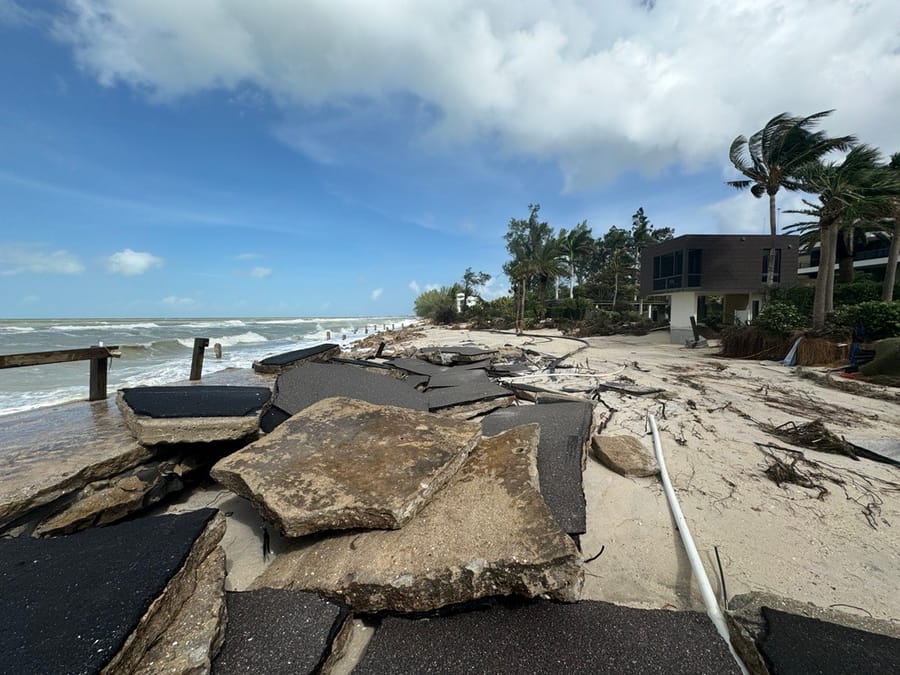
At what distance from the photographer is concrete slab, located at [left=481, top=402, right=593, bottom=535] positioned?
2.44 metres

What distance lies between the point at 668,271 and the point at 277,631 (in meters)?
25.7

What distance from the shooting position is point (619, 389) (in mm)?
6531

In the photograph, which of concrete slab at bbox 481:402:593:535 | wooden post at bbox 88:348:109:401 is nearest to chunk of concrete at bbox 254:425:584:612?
concrete slab at bbox 481:402:593:535

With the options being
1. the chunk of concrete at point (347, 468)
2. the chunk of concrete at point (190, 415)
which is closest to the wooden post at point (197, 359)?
the chunk of concrete at point (190, 415)

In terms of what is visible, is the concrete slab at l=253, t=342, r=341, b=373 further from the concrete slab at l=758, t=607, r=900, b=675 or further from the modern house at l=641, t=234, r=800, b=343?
the modern house at l=641, t=234, r=800, b=343

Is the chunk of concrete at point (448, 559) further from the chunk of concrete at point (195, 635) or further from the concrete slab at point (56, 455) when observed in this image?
the concrete slab at point (56, 455)

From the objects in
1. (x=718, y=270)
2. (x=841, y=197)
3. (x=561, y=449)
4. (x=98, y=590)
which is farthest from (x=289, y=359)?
(x=718, y=270)

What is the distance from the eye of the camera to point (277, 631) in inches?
63.2

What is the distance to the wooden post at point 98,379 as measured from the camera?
15.3 feet

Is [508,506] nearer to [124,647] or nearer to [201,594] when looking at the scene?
[201,594]

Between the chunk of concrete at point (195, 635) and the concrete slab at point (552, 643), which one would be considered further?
the concrete slab at point (552, 643)

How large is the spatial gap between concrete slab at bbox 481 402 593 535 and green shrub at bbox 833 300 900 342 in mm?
9881

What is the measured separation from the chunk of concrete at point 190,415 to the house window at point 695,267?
2346 centimetres

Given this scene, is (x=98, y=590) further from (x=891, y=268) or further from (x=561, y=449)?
(x=891, y=268)
